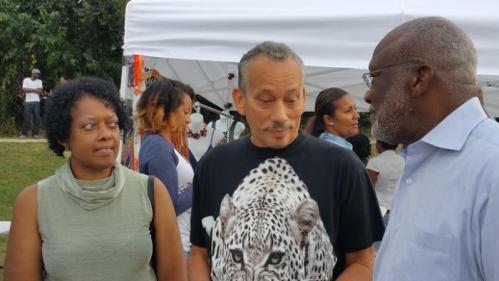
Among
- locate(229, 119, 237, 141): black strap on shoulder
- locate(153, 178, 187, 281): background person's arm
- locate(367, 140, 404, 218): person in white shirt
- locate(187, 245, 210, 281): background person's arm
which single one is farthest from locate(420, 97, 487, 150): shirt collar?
locate(229, 119, 237, 141): black strap on shoulder

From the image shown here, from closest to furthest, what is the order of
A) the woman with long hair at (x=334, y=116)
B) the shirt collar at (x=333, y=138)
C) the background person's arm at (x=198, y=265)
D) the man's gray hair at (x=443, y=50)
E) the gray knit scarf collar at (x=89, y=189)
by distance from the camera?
the man's gray hair at (x=443, y=50), the background person's arm at (x=198, y=265), the gray knit scarf collar at (x=89, y=189), the shirt collar at (x=333, y=138), the woman with long hair at (x=334, y=116)

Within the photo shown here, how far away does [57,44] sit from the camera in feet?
59.4

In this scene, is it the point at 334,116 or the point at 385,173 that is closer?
the point at 334,116

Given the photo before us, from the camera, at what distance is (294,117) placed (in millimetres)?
2045

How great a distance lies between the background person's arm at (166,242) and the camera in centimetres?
234

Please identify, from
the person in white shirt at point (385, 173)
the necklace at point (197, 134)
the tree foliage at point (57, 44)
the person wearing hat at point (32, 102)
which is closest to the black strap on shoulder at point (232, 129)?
the necklace at point (197, 134)

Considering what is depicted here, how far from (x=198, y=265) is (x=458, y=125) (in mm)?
1082

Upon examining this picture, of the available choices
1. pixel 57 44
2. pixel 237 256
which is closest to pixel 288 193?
pixel 237 256

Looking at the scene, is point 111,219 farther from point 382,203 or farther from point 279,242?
point 382,203

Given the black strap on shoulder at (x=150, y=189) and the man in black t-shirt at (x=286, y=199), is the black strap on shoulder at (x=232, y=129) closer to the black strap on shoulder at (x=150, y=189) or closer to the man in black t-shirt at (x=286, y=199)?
the black strap on shoulder at (x=150, y=189)

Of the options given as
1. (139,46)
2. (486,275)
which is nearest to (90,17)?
(139,46)

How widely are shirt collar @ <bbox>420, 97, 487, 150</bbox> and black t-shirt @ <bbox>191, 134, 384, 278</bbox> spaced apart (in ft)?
2.02

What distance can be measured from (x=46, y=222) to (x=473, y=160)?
4.77 feet

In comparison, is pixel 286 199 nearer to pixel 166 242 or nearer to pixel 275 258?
pixel 275 258
